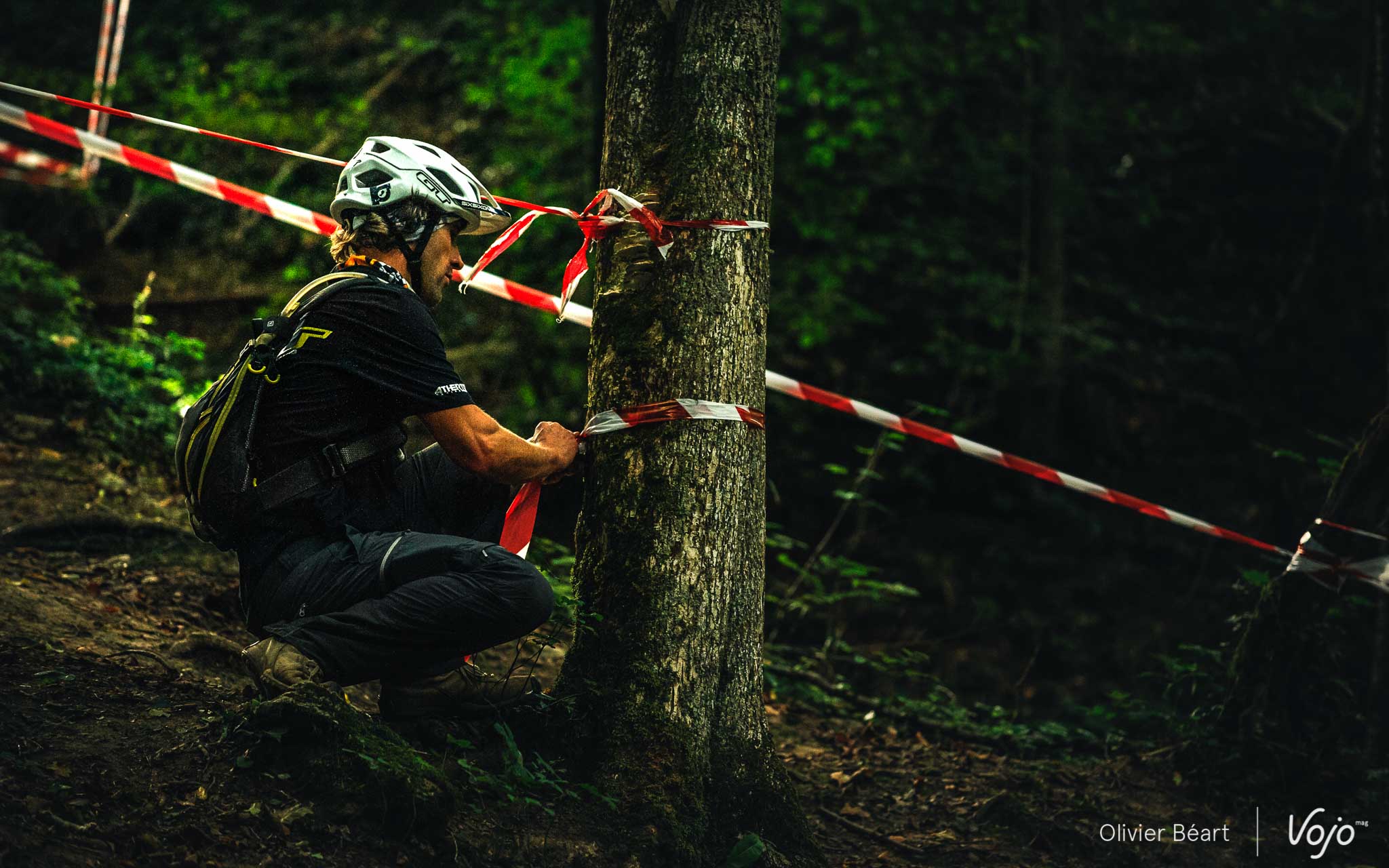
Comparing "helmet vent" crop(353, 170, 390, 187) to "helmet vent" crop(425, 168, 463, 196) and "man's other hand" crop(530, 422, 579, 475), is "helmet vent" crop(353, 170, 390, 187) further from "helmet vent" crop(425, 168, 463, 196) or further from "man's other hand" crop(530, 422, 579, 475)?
"man's other hand" crop(530, 422, 579, 475)

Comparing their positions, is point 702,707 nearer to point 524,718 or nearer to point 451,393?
point 524,718

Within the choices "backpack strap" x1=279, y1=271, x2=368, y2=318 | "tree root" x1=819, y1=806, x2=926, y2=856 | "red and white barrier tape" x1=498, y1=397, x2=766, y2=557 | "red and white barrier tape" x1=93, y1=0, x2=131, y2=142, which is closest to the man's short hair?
"backpack strap" x1=279, y1=271, x2=368, y2=318

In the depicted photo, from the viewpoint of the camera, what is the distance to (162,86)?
36.1ft

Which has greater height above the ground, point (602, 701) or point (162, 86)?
point (162, 86)

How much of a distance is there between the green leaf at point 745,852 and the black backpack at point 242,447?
61.5 inches

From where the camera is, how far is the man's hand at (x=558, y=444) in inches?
129

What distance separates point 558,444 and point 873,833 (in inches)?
74.7

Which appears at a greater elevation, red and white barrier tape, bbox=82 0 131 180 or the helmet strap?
red and white barrier tape, bbox=82 0 131 180

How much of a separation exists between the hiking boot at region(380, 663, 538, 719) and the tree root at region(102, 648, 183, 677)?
797 millimetres

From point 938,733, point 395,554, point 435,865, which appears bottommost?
point 938,733

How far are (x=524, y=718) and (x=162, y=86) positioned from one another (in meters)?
10.2

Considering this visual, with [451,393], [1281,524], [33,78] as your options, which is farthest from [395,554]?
[33,78]

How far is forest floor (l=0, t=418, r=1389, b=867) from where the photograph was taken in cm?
259

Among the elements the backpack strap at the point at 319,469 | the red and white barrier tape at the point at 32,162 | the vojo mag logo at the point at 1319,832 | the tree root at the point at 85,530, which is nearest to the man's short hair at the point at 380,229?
the backpack strap at the point at 319,469
